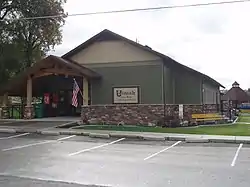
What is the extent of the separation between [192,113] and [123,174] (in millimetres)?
19277

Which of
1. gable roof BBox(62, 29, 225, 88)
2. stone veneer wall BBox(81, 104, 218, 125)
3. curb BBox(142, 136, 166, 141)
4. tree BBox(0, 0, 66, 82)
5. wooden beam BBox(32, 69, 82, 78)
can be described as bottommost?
curb BBox(142, 136, 166, 141)

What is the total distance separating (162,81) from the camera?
27.3 m

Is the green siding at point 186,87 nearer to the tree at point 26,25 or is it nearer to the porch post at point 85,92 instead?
the porch post at point 85,92

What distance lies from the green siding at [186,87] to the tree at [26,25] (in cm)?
1129

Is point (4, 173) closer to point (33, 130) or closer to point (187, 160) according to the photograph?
point (187, 160)

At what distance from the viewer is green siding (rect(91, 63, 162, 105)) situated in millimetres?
27422

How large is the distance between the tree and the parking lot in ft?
62.5

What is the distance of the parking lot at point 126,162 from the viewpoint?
30.7 feet

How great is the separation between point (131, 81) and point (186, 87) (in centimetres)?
492

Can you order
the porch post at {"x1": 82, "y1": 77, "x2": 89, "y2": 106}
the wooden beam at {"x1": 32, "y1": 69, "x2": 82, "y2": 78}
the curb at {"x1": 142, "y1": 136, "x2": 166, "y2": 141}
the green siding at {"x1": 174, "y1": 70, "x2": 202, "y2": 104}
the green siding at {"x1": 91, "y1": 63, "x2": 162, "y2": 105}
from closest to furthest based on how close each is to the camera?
the curb at {"x1": 142, "y1": 136, "x2": 166, "y2": 141} → the wooden beam at {"x1": 32, "y1": 69, "x2": 82, "y2": 78} → the green siding at {"x1": 91, "y1": 63, "x2": 162, "y2": 105} → the porch post at {"x1": 82, "y1": 77, "x2": 89, "y2": 106} → the green siding at {"x1": 174, "y1": 70, "x2": 202, "y2": 104}

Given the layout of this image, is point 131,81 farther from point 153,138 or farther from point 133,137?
point 153,138

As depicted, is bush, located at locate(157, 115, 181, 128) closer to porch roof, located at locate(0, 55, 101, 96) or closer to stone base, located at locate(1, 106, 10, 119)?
porch roof, located at locate(0, 55, 101, 96)

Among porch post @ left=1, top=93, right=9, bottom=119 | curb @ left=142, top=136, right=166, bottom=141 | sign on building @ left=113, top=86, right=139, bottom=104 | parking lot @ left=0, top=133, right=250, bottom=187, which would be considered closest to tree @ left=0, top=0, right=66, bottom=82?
porch post @ left=1, top=93, right=9, bottom=119

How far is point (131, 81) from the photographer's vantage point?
91.6 ft
